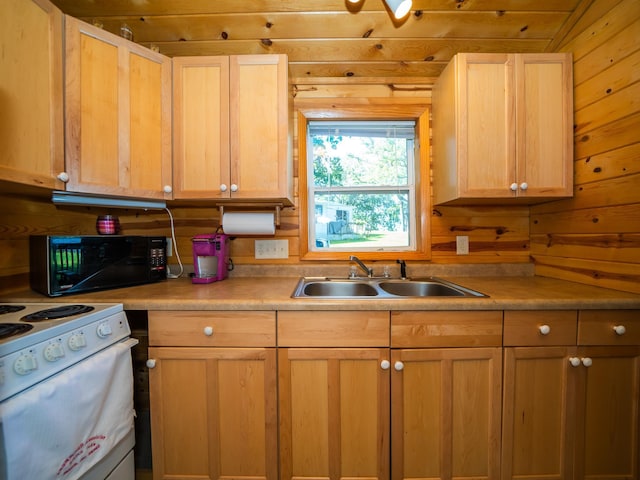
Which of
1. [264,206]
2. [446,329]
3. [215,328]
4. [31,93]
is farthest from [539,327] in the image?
[31,93]

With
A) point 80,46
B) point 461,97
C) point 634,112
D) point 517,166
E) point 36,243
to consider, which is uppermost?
point 80,46

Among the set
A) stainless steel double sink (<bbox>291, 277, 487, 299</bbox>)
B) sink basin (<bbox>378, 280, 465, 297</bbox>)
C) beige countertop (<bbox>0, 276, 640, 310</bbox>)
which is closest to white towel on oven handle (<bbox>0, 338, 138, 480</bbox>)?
beige countertop (<bbox>0, 276, 640, 310</bbox>)

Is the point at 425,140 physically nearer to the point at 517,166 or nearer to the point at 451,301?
the point at 517,166

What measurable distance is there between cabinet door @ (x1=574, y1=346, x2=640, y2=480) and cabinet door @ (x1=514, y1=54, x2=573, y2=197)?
81 centimetres

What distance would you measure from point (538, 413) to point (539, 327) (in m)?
0.38

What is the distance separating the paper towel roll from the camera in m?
1.56

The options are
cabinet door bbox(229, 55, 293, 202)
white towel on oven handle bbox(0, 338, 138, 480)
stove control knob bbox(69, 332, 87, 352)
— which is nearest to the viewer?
white towel on oven handle bbox(0, 338, 138, 480)

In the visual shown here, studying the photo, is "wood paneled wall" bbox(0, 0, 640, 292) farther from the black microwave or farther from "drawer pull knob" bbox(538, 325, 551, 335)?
"drawer pull knob" bbox(538, 325, 551, 335)

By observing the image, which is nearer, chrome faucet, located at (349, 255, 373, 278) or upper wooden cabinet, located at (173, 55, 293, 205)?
upper wooden cabinet, located at (173, 55, 293, 205)

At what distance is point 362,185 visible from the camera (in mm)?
1828

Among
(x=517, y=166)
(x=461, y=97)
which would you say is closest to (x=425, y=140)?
(x=461, y=97)

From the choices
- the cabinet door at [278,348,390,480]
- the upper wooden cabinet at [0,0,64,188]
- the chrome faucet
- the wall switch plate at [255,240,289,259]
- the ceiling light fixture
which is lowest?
the cabinet door at [278,348,390,480]

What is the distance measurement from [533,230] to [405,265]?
876mm

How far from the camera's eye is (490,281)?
1.52 metres
